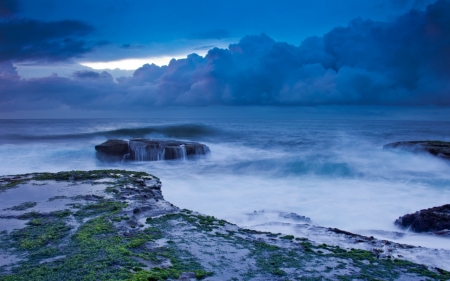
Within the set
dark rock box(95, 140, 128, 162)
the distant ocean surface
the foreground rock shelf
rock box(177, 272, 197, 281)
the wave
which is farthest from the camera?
the wave

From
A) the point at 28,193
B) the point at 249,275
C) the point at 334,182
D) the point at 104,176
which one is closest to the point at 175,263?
the point at 249,275

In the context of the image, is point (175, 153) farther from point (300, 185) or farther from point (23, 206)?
point (23, 206)

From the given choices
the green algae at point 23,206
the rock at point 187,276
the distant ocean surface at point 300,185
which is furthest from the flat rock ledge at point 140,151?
the rock at point 187,276

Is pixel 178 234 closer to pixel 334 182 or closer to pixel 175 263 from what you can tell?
pixel 175 263

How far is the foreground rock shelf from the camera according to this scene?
529 cm

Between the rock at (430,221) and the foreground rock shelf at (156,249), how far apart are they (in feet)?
6.99

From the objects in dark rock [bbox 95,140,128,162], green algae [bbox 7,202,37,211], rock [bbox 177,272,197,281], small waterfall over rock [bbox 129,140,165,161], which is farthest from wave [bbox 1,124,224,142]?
rock [bbox 177,272,197,281]

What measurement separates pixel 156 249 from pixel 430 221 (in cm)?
707

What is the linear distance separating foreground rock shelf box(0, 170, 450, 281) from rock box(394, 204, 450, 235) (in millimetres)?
2130

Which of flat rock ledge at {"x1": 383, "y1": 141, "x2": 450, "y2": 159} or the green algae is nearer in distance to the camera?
the green algae

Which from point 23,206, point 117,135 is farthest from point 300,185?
point 117,135

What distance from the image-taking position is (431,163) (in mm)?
18891

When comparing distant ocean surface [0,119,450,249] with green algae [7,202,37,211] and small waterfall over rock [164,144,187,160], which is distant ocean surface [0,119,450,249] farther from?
green algae [7,202,37,211]

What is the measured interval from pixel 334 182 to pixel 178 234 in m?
10.8
